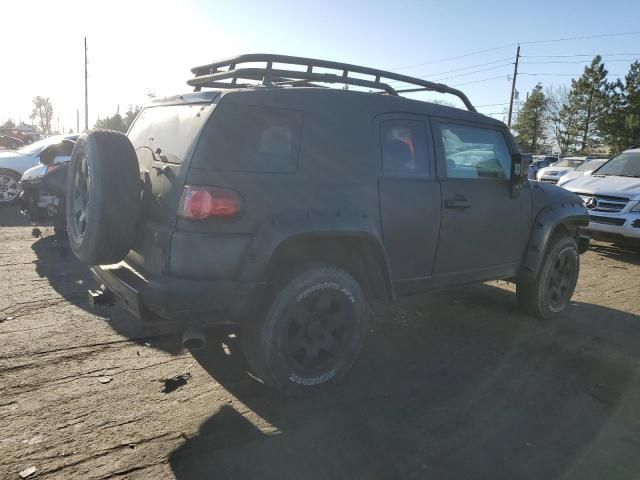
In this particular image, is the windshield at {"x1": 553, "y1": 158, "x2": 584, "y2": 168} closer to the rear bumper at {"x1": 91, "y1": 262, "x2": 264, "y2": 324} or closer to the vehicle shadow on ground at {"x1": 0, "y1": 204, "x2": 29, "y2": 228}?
the vehicle shadow on ground at {"x1": 0, "y1": 204, "x2": 29, "y2": 228}

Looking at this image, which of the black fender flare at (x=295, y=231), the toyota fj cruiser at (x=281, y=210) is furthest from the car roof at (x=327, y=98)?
the black fender flare at (x=295, y=231)

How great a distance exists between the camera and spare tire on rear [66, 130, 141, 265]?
2.78 metres

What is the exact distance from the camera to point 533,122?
179 feet

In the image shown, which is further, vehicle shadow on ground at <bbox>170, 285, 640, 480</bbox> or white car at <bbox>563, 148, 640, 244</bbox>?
white car at <bbox>563, 148, 640, 244</bbox>

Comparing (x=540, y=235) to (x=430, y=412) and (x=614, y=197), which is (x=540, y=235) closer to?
(x=430, y=412)

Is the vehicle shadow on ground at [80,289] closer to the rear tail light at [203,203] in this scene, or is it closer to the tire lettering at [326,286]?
the tire lettering at [326,286]

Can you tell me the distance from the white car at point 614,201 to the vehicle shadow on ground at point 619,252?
1.59 feet

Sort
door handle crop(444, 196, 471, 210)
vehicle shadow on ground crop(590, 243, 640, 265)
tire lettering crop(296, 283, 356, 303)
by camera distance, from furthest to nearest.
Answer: vehicle shadow on ground crop(590, 243, 640, 265)
door handle crop(444, 196, 471, 210)
tire lettering crop(296, 283, 356, 303)

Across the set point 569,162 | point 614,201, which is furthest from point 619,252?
point 569,162

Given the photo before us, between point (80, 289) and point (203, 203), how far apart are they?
10.4 feet

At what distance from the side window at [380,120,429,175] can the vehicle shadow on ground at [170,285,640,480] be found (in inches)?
59.9

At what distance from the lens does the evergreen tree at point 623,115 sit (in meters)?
42.4

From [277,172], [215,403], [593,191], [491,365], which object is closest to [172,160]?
[277,172]

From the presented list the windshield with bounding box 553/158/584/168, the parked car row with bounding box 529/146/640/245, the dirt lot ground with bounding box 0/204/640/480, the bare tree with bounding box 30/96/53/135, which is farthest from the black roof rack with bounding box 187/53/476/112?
the bare tree with bounding box 30/96/53/135
